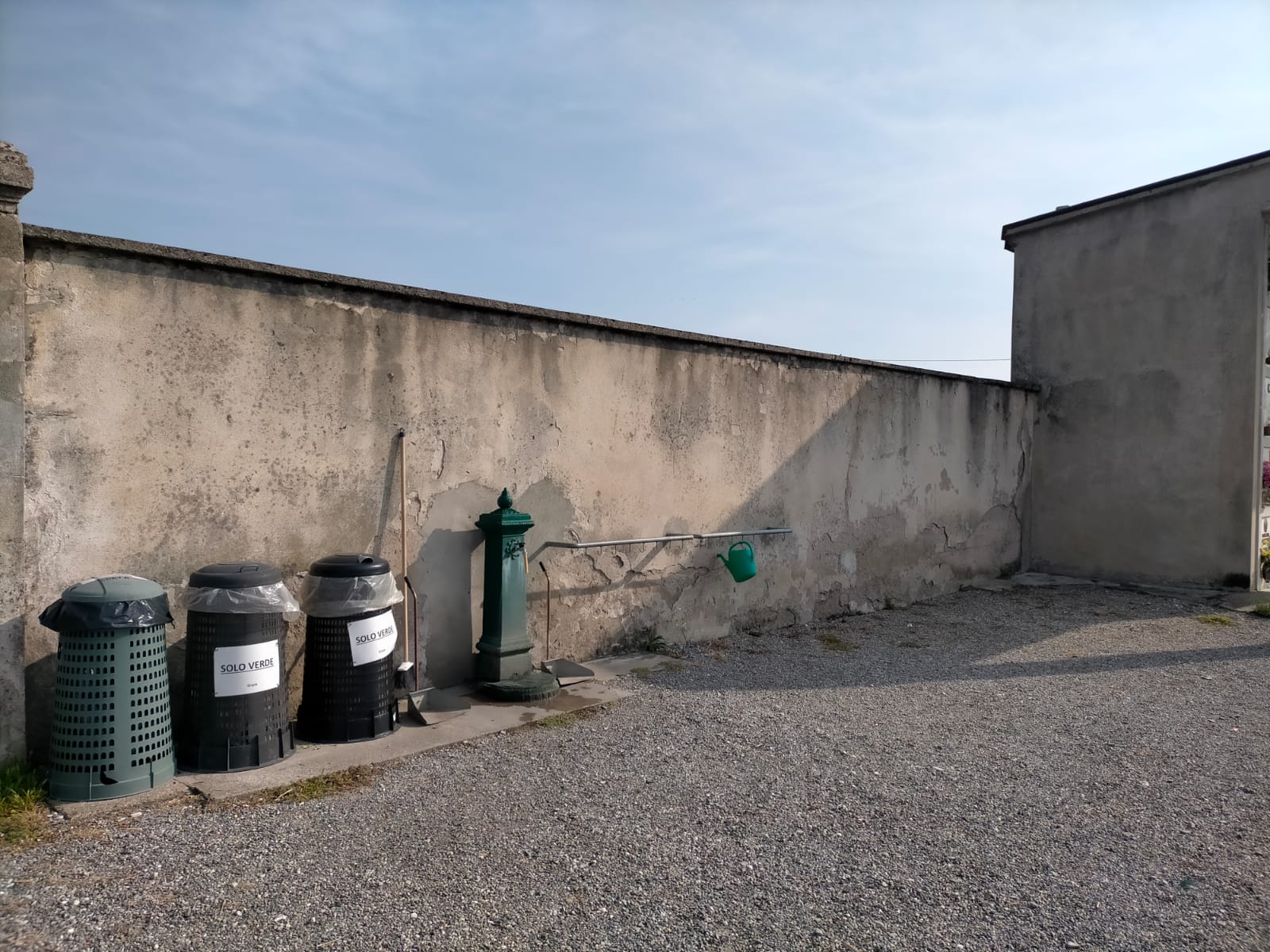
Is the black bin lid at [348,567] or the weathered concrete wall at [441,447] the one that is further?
the black bin lid at [348,567]

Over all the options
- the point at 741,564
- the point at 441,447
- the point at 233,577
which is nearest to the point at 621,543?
the point at 741,564

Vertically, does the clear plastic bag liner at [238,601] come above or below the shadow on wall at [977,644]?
above

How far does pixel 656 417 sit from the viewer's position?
20.2 ft

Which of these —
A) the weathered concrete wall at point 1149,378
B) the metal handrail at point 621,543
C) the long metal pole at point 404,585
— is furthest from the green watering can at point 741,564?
the weathered concrete wall at point 1149,378

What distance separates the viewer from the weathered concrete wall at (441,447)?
3.72 meters

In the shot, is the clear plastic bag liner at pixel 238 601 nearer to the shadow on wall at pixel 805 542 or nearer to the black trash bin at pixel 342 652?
the black trash bin at pixel 342 652

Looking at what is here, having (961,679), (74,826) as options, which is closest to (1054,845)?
(961,679)

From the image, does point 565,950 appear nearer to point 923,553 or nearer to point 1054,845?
point 1054,845

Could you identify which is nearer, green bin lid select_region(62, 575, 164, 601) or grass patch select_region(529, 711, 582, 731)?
green bin lid select_region(62, 575, 164, 601)

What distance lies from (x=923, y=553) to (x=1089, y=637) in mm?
1884

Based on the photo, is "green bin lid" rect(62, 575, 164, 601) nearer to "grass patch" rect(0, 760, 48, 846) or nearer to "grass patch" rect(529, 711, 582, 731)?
"grass patch" rect(0, 760, 48, 846)

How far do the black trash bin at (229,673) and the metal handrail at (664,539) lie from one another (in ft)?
6.94

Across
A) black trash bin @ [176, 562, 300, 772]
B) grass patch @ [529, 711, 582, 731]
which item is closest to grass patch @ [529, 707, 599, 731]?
grass patch @ [529, 711, 582, 731]

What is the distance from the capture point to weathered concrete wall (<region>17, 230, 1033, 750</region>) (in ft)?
12.2
